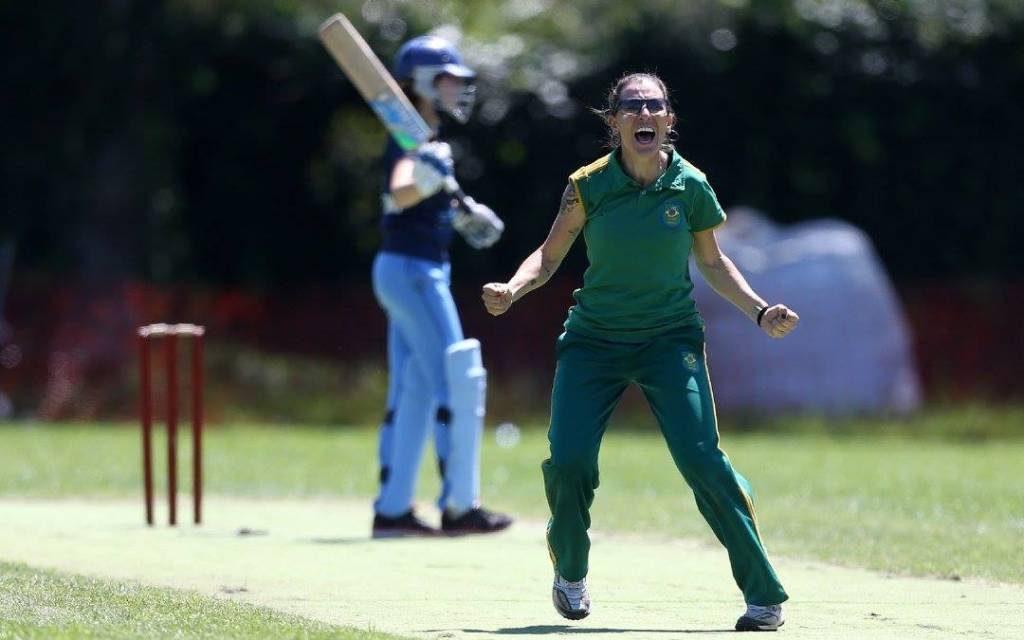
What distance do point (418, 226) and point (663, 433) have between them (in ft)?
11.1

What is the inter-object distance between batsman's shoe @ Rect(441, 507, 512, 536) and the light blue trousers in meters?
0.05

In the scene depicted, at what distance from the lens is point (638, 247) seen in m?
6.59

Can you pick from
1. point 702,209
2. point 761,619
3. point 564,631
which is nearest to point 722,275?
point 702,209

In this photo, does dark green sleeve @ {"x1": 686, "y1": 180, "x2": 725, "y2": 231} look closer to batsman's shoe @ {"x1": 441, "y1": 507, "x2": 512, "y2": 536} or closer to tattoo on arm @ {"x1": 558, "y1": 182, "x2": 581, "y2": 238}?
tattoo on arm @ {"x1": 558, "y1": 182, "x2": 581, "y2": 238}

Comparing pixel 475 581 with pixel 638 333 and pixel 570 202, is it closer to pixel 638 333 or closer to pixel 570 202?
pixel 638 333

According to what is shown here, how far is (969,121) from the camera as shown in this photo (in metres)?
21.4

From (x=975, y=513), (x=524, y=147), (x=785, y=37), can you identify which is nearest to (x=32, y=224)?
(x=524, y=147)

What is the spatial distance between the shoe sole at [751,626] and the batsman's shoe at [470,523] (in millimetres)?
3439

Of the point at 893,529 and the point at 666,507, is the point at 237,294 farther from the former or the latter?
the point at 893,529

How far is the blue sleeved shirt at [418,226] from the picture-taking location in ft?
31.9

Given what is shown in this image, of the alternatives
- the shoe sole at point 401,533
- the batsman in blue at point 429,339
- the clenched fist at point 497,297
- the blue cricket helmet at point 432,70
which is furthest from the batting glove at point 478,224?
the clenched fist at point 497,297

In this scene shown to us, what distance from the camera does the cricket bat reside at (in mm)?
9500

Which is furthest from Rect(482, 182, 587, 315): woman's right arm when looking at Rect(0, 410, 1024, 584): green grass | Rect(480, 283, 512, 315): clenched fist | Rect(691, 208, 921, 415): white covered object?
Rect(691, 208, 921, 415): white covered object

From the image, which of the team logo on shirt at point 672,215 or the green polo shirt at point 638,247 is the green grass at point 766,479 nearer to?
the green polo shirt at point 638,247
